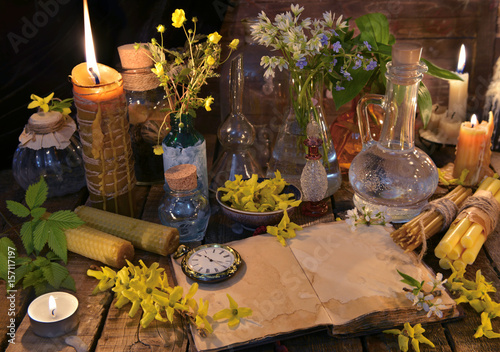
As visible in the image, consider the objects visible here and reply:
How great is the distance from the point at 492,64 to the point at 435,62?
18 centimetres

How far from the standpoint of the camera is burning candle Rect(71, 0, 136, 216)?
3.74 ft

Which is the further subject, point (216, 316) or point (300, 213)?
point (300, 213)

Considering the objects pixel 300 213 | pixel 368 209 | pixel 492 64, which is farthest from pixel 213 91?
pixel 492 64

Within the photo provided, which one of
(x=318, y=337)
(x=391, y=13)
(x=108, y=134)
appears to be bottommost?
(x=318, y=337)

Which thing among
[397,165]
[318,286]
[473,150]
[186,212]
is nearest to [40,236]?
[186,212]

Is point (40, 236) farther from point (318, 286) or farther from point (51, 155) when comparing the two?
point (318, 286)

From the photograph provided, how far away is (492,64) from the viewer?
1.67m

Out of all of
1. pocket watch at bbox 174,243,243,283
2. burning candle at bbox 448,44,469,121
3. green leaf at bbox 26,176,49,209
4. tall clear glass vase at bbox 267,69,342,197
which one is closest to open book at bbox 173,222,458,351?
pocket watch at bbox 174,243,243,283

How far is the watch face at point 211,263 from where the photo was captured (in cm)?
99

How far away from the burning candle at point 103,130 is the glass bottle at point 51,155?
0.18 m

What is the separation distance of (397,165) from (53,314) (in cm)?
79

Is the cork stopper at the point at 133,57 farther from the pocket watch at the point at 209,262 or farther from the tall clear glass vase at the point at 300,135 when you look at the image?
the pocket watch at the point at 209,262

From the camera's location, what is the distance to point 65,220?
3.55 ft

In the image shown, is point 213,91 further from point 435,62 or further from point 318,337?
point 318,337
